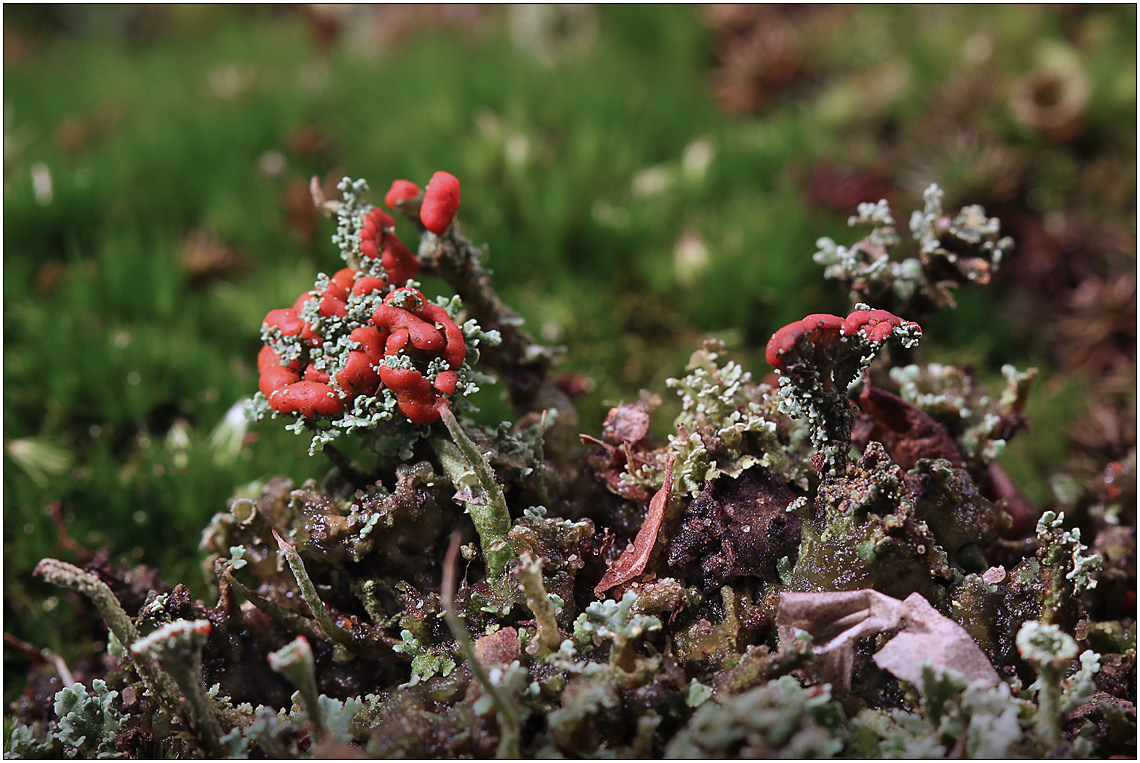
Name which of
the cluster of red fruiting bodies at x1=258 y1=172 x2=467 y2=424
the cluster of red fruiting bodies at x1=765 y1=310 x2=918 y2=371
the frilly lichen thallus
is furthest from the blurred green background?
the cluster of red fruiting bodies at x1=765 y1=310 x2=918 y2=371

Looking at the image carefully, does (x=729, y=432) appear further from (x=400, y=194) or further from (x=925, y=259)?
(x=400, y=194)

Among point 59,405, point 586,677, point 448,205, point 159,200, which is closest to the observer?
point 586,677

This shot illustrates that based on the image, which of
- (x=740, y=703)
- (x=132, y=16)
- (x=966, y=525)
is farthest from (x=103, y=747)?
(x=132, y=16)

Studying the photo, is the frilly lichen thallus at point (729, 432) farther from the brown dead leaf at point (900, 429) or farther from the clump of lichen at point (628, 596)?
the brown dead leaf at point (900, 429)

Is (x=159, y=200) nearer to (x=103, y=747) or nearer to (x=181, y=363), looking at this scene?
(x=181, y=363)

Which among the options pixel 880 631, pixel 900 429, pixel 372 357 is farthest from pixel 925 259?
pixel 372 357

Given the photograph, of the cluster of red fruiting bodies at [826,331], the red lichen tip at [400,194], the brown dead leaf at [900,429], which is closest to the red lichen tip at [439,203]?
the red lichen tip at [400,194]

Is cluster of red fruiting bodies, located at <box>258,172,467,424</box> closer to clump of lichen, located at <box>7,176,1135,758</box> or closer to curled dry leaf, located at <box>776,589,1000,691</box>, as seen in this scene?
clump of lichen, located at <box>7,176,1135,758</box>
